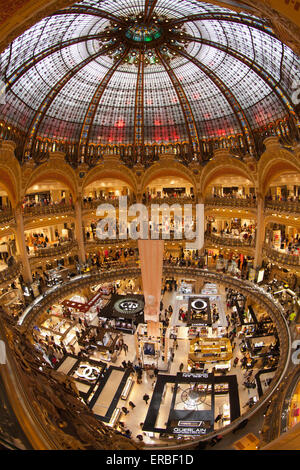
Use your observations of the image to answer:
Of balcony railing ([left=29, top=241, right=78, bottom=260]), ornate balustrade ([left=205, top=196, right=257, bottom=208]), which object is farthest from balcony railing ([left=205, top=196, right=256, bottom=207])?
balcony railing ([left=29, top=241, right=78, bottom=260])

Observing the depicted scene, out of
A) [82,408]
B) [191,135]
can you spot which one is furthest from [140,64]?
[82,408]

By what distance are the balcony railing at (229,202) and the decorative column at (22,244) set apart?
23.3 m

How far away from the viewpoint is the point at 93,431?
470cm

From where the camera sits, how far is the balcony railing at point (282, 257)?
93.2 feet

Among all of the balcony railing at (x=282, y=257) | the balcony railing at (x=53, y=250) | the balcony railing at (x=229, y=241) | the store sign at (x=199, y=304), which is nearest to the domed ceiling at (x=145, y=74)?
the balcony railing at (x=53, y=250)

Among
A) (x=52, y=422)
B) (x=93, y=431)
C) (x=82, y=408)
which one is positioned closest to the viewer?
(x=52, y=422)

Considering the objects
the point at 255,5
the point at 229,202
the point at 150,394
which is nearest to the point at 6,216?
the point at 150,394

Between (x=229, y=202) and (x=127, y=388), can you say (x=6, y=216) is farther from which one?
(x=229, y=202)

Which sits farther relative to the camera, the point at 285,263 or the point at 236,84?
the point at 236,84

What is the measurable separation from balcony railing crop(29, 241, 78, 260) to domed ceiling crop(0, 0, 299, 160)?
509 inches

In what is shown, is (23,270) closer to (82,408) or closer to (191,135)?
(191,135)

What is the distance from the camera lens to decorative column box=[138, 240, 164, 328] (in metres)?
23.4

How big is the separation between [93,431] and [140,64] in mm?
34889

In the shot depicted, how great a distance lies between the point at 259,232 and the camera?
113 feet
